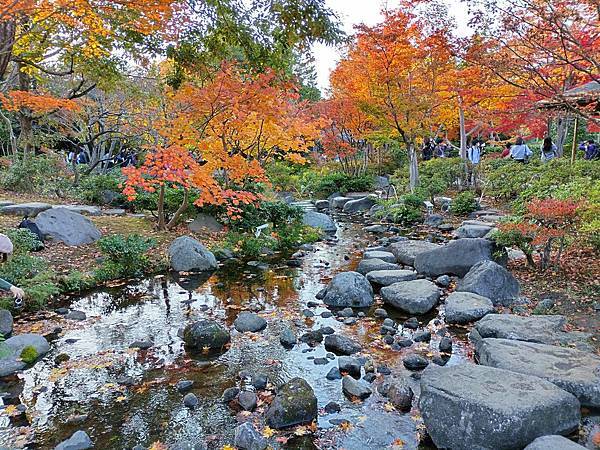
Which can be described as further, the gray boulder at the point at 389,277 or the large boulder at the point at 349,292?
the gray boulder at the point at 389,277

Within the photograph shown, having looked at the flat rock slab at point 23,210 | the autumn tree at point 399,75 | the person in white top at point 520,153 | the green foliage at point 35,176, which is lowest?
the flat rock slab at point 23,210

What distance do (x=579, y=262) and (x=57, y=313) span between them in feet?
29.4

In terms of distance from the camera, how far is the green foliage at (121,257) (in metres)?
9.04

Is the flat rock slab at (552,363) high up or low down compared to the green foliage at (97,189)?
down

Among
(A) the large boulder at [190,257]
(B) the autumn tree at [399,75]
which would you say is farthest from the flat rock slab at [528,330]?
(B) the autumn tree at [399,75]

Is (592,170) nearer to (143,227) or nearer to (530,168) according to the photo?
(530,168)

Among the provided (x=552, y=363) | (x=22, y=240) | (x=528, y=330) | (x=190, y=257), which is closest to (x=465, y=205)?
(x=190, y=257)

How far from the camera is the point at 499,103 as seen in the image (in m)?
17.2

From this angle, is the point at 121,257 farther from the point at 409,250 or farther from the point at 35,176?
the point at 35,176

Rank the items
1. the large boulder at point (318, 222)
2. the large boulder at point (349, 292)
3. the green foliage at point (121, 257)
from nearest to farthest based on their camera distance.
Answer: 1. the large boulder at point (349, 292)
2. the green foliage at point (121, 257)
3. the large boulder at point (318, 222)

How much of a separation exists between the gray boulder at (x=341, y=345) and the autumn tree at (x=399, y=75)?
→ 11.6 meters

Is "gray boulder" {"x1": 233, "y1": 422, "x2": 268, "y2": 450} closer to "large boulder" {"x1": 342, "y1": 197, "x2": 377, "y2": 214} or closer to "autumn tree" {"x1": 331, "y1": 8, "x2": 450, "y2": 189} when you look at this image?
"autumn tree" {"x1": 331, "y1": 8, "x2": 450, "y2": 189}

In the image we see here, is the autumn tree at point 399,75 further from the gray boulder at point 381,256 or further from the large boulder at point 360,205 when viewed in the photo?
the gray boulder at point 381,256

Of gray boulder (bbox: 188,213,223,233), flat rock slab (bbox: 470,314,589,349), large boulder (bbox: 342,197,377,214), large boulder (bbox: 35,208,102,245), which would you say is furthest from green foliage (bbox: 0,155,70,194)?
flat rock slab (bbox: 470,314,589,349)
